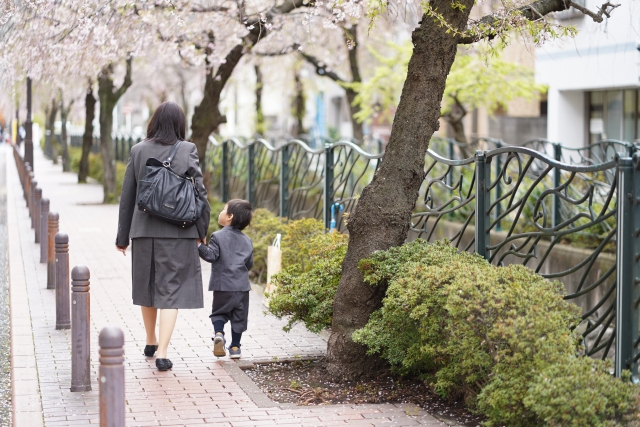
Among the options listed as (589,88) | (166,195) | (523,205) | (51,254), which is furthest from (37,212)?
(589,88)

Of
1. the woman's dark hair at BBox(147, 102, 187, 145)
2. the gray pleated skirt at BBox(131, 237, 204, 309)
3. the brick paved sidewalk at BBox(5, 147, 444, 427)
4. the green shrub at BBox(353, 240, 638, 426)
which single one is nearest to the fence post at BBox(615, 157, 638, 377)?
the green shrub at BBox(353, 240, 638, 426)

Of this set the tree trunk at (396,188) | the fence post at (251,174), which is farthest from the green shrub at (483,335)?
the fence post at (251,174)

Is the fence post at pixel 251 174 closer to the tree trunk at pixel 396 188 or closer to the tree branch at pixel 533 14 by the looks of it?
the tree branch at pixel 533 14

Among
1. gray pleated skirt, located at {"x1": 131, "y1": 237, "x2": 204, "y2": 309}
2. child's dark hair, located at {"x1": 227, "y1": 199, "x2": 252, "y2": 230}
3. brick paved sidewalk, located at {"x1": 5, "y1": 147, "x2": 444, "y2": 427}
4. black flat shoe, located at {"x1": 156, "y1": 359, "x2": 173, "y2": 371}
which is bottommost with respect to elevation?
brick paved sidewalk, located at {"x1": 5, "y1": 147, "x2": 444, "y2": 427}

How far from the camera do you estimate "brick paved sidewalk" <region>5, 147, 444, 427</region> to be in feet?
18.5

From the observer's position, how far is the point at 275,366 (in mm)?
7066

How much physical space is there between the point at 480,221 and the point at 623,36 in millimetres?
13289

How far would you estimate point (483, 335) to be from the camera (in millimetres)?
5215

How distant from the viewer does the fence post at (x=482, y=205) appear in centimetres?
685

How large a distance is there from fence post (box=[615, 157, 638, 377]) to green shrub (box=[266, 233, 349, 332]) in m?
2.33

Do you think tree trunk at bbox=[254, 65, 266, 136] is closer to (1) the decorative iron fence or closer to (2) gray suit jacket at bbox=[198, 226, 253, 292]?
(1) the decorative iron fence

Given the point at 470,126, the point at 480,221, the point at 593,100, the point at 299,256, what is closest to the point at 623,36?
the point at 593,100

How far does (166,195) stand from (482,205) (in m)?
2.27

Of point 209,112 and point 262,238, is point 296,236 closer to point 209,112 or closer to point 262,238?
point 262,238
